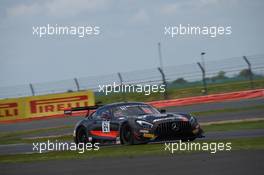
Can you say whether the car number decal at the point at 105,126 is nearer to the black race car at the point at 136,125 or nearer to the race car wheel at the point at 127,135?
the black race car at the point at 136,125

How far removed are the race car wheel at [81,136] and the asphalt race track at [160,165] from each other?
19.4 ft

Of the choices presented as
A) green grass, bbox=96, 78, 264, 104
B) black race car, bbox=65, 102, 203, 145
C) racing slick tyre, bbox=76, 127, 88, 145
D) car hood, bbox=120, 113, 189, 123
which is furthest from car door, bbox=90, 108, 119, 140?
green grass, bbox=96, 78, 264, 104

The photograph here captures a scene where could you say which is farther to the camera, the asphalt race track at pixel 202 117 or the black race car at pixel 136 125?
the asphalt race track at pixel 202 117

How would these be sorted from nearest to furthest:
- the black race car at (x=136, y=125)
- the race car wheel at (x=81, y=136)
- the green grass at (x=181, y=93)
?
1. the black race car at (x=136, y=125)
2. the race car wheel at (x=81, y=136)
3. the green grass at (x=181, y=93)

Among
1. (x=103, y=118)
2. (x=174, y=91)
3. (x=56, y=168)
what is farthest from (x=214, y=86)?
(x=56, y=168)

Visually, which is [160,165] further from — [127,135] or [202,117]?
[202,117]

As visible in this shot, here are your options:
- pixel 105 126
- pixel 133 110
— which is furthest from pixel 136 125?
pixel 105 126

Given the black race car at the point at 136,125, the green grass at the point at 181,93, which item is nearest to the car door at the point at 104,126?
the black race car at the point at 136,125

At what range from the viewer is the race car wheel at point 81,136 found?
19406 mm

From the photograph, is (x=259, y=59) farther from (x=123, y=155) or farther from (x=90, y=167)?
(x=90, y=167)

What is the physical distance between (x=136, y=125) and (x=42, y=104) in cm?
1922

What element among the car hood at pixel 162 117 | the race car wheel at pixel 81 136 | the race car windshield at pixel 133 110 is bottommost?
the race car wheel at pixel 81 136

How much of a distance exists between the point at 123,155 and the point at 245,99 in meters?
17.1

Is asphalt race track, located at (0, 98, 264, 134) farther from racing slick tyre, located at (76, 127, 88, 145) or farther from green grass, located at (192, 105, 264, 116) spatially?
racing slick tyre, located at (76, 127, 88, 145)
